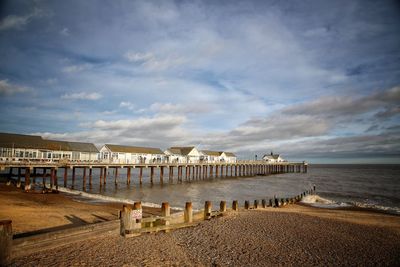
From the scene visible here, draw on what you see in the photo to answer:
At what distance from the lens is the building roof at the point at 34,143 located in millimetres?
39969

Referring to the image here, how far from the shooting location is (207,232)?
33.8 ft

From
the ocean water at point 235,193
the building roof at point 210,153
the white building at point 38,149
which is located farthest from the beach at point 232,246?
the building roof at point 210,153

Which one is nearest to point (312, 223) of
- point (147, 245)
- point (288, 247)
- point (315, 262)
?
point (288, 247)

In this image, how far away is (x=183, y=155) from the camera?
220ft

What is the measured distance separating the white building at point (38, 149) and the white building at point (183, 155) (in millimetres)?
18851

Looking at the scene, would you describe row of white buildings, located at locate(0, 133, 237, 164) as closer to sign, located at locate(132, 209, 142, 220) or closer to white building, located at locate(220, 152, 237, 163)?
white building, located at locate(220, 152, 237, 163)

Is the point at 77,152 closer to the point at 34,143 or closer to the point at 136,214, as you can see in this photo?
the point at 34,143

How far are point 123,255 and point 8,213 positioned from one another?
31.3 feet

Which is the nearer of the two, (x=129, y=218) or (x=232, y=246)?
(x=232, y=246)

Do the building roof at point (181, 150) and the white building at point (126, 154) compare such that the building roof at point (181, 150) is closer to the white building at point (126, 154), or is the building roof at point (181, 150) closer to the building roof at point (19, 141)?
the white building at point (126, 154)

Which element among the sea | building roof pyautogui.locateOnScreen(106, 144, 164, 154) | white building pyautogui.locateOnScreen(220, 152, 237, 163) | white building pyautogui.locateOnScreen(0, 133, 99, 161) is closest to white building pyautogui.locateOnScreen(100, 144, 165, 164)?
building roof pyautogui.locateOnScreen(106, 144, 164, 154)

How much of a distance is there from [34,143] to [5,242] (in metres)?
43.1

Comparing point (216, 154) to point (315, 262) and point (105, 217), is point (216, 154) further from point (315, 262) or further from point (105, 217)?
point (315, 262)

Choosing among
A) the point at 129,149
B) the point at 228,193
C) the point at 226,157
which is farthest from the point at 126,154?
the point at 226,157
